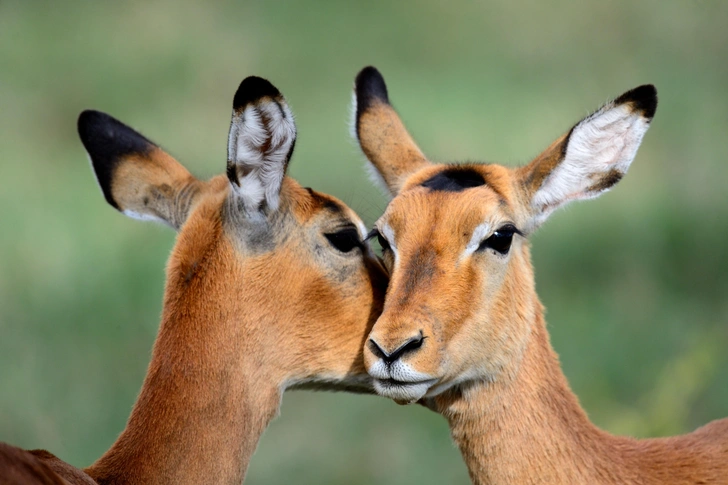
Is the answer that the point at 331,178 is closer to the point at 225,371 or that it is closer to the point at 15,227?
the point at 15,227

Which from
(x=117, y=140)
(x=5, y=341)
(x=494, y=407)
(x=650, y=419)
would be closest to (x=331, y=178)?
(x=5, y=341)

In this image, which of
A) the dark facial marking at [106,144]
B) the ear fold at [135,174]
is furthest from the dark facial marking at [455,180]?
the dark facial marking at [106,144]

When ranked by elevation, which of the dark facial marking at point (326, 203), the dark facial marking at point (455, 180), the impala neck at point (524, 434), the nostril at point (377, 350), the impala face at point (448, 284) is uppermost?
the dark facial marking at point (455, 180)

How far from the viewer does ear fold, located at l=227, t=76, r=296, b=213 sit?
4.41m

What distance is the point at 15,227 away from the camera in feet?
33.5

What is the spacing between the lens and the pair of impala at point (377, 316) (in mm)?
4484

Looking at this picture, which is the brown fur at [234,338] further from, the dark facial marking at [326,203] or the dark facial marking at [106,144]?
the dark facial marking at [106,144]

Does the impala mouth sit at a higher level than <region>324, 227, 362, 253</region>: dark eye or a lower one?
lower

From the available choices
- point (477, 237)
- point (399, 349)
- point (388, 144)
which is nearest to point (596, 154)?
point (477, 237)

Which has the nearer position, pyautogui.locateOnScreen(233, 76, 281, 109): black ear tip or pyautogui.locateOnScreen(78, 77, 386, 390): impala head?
pyautogui.locateOnScreen(233, 76, 281, 109): black ear tip

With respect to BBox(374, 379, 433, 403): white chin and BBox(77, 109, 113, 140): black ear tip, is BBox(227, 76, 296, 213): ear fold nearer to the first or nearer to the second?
BBox(374, 379, 433, 403): white chin

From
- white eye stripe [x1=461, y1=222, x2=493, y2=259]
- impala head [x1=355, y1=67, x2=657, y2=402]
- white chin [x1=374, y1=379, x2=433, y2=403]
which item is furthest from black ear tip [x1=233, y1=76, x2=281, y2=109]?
white chin [x1=374, y1=379, x2=433, y2=403]

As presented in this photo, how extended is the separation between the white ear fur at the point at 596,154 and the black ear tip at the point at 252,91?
145cm

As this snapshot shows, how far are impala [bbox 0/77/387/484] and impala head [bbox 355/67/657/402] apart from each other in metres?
0.31
